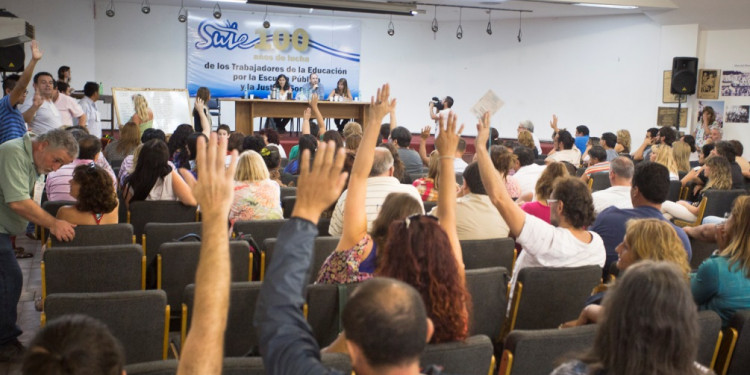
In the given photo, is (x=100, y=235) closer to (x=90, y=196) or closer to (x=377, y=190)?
(x=90, y=196)

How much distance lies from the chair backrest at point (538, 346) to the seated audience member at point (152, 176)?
3.24 m

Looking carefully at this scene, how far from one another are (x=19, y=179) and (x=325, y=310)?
2108mm

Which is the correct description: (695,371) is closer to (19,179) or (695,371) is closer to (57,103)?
(19,179)

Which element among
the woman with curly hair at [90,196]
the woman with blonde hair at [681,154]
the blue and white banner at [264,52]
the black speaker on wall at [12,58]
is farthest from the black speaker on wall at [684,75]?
the woman with curly hair at [90,196]

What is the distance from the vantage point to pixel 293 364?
63.1 inches

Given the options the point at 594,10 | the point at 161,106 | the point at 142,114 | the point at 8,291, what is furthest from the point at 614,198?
the point at 594,10

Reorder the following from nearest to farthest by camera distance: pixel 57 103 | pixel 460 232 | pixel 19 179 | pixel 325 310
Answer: pixel 325 310, pixel 19 179, pixel 460 232, pixel 57 103

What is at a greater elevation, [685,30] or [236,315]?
[685,30]

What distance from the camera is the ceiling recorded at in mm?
12953

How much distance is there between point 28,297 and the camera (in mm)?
5246

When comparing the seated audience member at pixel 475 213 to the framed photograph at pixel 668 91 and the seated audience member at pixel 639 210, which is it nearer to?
the seated audience member at pixel 639 210

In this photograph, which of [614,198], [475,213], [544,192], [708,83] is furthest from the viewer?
[708,83]

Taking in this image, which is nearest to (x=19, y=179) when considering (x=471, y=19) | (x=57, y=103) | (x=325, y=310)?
(x=325, y=310)

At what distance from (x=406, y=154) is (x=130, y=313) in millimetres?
5389
